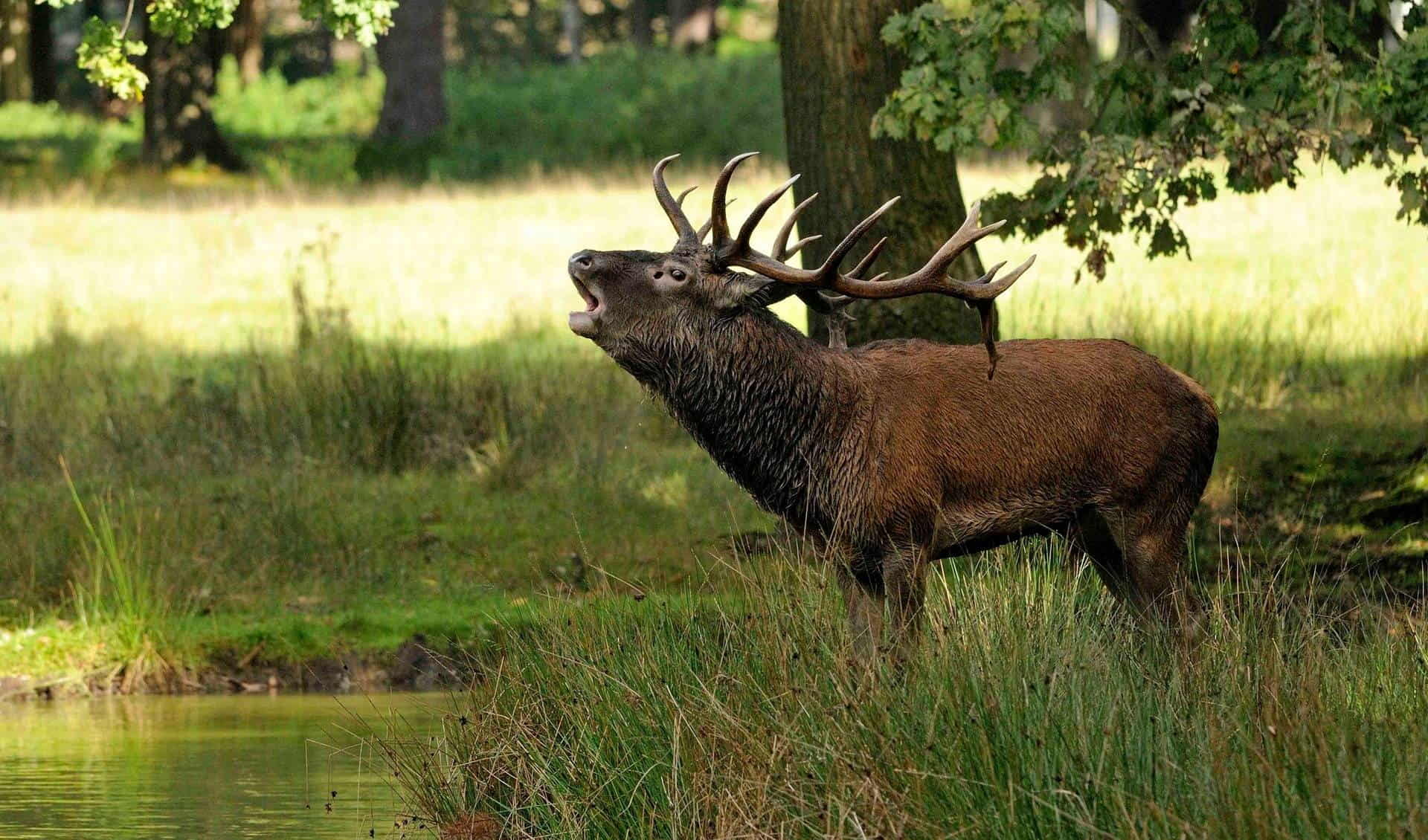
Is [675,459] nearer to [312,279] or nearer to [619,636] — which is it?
[619,636]

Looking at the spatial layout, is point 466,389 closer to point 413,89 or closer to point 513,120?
point 413,89

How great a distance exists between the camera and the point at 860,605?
791 centimetres

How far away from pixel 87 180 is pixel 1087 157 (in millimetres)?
21879

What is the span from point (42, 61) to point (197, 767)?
3508cm

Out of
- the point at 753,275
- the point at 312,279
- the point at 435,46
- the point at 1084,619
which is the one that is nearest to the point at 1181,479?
the point at 1084,619

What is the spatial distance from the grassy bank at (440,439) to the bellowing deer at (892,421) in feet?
1.71

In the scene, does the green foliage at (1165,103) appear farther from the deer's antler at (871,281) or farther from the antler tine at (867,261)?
the deer's antler at (871,281)

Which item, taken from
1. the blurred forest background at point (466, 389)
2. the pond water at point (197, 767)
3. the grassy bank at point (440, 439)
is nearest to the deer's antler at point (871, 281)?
the blurred forest background at point (466, 389)

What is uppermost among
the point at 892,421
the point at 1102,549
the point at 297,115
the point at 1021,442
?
the point at 892,421

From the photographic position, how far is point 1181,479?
26.7ft

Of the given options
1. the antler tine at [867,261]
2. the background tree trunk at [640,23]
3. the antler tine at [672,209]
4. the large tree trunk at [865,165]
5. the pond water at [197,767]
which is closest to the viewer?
the antler tine at [867,261]

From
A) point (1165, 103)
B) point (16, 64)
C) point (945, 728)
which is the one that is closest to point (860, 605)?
point (945, 728)

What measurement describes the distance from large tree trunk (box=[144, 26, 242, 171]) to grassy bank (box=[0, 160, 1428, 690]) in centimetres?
964

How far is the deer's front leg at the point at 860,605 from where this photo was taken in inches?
303
